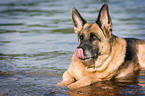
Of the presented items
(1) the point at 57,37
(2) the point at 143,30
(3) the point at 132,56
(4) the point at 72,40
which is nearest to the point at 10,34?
(1) the point at 57,37

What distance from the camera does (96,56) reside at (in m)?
6.91

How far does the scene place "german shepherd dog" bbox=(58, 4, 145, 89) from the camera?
22.0 ft

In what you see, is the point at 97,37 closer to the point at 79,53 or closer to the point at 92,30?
the point at 92,30

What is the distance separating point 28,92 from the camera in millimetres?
6043

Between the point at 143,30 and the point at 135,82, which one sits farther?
the point at 143,30

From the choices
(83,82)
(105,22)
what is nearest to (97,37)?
(105,22)

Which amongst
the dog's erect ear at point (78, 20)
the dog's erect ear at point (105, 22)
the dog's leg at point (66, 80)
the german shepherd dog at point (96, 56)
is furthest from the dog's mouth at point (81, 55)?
the dog's erect ear at point (78, 20)

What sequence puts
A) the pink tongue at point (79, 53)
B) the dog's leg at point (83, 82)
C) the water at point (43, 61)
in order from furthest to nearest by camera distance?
the pink tongue at point (79, 53) < the dog's leg at point (83, 82) < the water at point (43, 61)

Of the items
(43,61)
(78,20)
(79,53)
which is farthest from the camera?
(43,61)

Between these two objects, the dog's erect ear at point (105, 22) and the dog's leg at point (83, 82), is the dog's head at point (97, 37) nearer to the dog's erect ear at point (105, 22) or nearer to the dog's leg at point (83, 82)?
the dog's erect ear at point (105, 22)

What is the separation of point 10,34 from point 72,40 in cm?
340

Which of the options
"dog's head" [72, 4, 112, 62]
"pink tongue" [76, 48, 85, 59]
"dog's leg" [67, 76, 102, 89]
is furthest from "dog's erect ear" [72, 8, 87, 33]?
"dog's leg" [67, 76, 102, 89]

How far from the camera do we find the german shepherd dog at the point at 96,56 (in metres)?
6.71

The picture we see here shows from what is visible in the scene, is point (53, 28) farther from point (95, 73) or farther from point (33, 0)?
point (33, 0)
